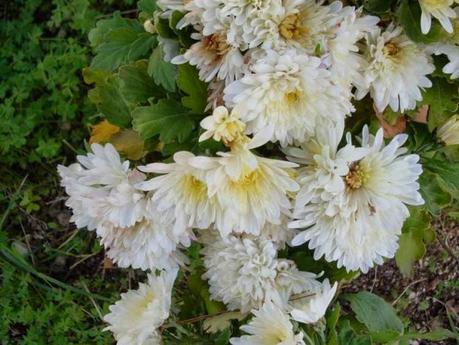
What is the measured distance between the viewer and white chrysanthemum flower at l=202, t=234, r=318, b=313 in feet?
3.57

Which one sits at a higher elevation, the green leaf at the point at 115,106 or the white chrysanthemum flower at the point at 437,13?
the white chrysanthemum flower at the point at 437,13

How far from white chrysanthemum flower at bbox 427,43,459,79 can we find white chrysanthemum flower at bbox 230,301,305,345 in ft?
1.36

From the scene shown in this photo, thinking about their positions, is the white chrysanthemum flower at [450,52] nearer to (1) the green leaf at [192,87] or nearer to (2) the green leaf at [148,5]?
(1) the green leaf at [192,87]

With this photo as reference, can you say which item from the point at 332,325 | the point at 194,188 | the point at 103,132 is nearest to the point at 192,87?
the point at 194,188

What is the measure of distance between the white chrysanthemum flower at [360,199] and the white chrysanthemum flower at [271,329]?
0.35ft

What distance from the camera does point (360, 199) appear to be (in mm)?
971

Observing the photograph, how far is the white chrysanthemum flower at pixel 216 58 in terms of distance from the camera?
0.93 meters

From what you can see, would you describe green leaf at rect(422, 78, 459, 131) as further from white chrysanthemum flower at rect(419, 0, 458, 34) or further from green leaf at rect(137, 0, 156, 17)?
green leaf at rect(137, 0, 156, 17)

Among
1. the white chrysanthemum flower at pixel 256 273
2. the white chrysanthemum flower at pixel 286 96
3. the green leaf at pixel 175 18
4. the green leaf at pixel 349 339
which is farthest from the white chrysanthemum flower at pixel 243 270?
the green leaf at pixel 175 18

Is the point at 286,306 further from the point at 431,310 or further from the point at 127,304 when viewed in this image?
the point at 431,310

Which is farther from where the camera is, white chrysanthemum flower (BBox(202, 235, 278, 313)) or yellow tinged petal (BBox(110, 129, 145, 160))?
yellow tinged petal (BBox(110, 129, 145, 160))

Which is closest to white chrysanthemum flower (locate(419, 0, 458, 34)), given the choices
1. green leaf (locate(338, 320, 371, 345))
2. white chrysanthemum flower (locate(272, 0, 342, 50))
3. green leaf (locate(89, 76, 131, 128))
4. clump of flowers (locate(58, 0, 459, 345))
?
clump of flowers (locate(58, 0, 459, 345))

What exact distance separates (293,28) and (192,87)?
19 centimetres

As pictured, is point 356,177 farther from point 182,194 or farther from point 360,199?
point 182,194
